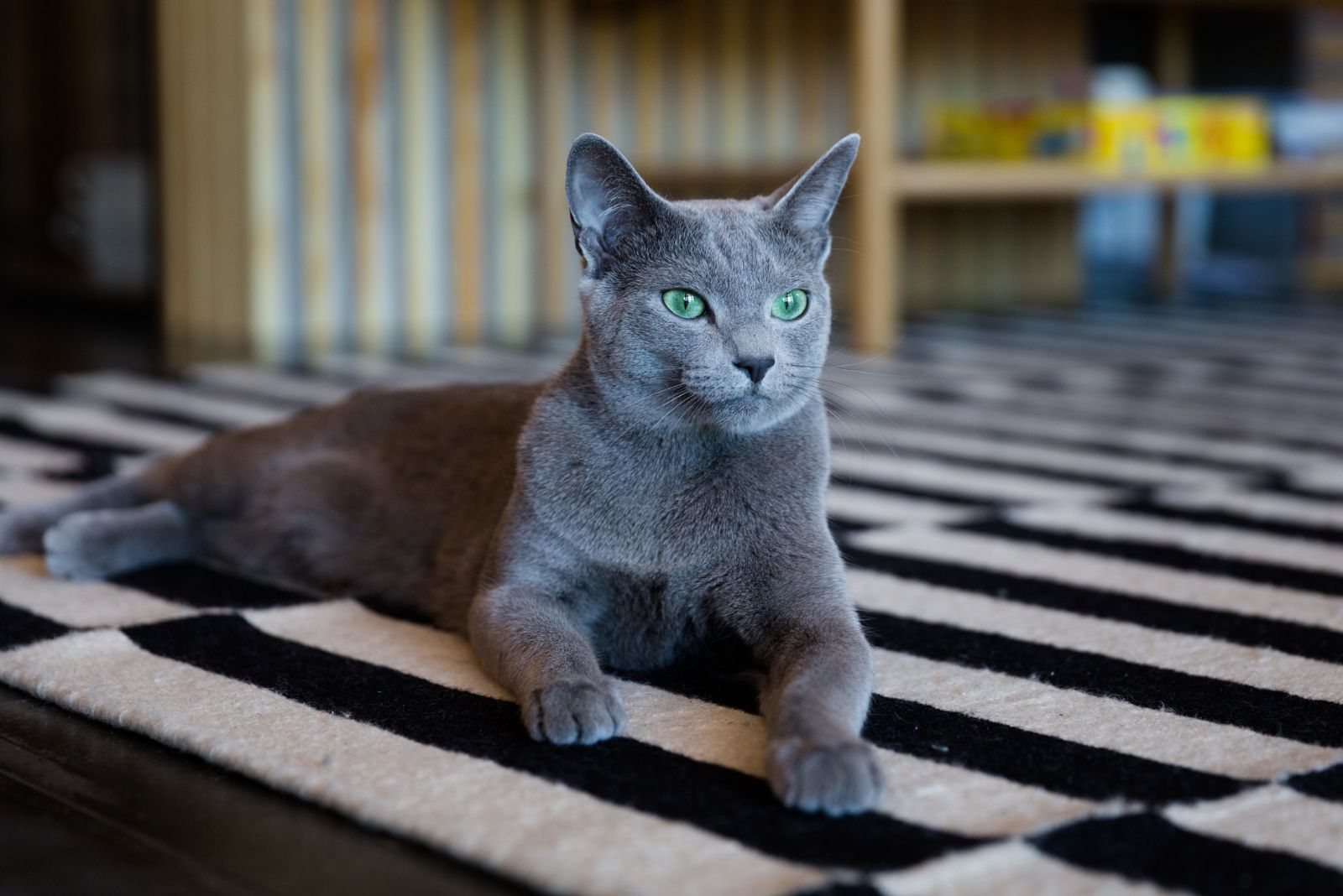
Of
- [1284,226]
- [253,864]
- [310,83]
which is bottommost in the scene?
[253,864]

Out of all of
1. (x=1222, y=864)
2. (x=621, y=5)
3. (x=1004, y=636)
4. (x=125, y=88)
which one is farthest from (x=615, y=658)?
(x=125, y=88)

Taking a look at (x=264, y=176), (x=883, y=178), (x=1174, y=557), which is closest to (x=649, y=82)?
(x=264, y=176)

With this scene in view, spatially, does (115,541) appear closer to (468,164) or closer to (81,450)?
(81,450)

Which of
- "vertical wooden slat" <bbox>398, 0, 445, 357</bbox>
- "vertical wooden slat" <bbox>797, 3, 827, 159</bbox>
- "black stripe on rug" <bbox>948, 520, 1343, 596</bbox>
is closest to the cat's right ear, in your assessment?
"black stripe on rug" <bbox>948, 520, 1343, 596</bbox>

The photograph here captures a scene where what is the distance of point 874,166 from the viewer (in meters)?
2.72

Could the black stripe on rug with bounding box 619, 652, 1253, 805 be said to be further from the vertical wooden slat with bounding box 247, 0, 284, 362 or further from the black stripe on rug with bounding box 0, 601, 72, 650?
the vertical wooden slat with bounding box 247, 0, 284, 362

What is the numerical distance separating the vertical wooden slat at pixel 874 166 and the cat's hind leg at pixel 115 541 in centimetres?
155

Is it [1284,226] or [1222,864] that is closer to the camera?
[1222,864]

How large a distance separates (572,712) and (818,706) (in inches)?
6.0

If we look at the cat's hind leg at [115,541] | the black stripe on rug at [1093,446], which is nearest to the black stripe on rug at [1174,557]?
the black stripe on rug at [1093,446]

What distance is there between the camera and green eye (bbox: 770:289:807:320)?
110 cm

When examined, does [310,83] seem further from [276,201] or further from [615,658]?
[615,658]

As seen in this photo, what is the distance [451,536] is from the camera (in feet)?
4.32

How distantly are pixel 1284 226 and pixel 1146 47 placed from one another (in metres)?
0.69
